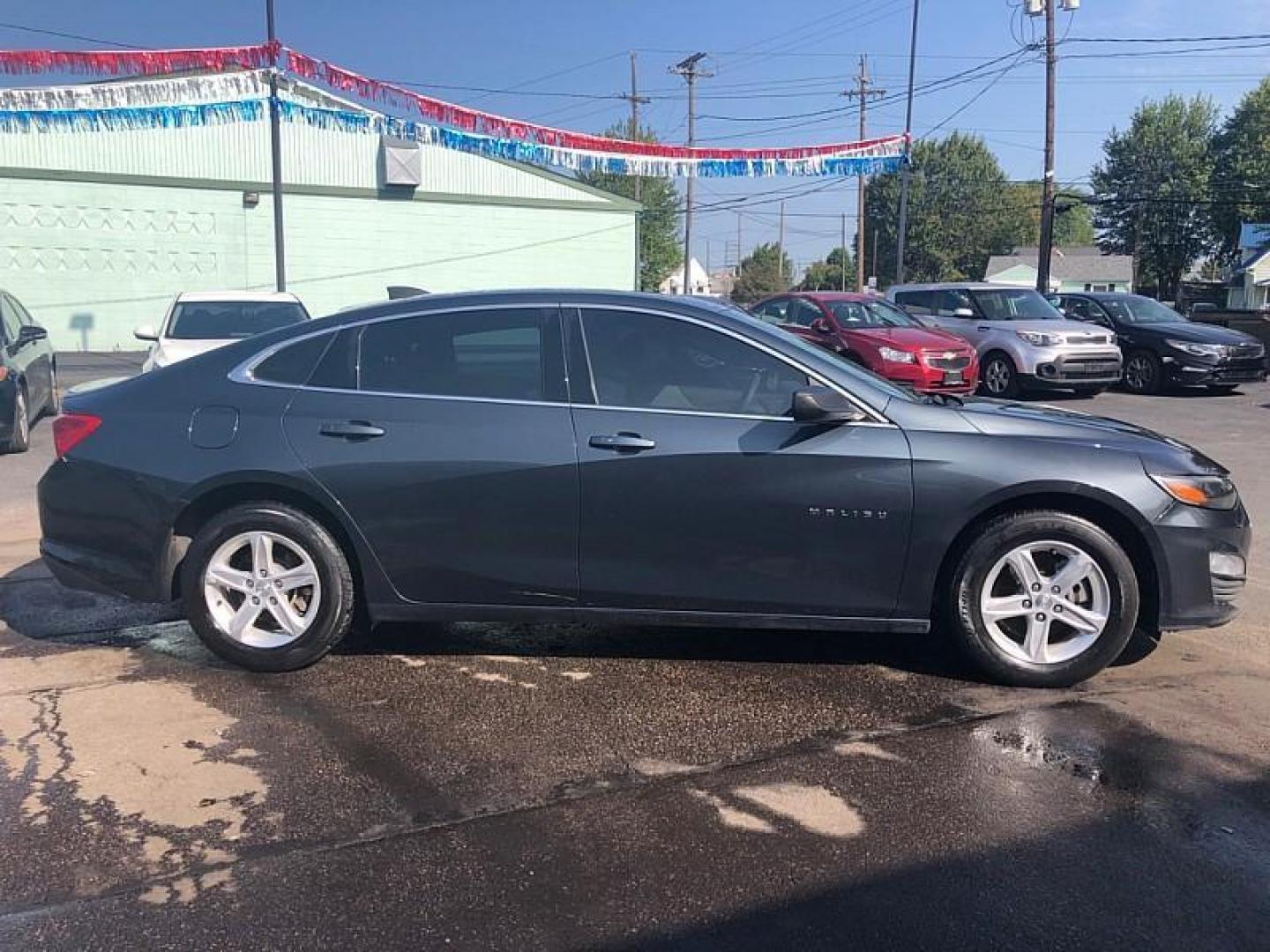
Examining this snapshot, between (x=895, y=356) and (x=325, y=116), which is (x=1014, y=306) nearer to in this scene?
(x=895, y=356)

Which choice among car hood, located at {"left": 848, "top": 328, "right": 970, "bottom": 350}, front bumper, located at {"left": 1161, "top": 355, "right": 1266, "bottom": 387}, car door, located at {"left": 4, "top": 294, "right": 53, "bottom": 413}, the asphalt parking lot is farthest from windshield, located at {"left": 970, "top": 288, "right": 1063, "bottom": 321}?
car door, located at {"left": 4, "top": 294, "right": 53, "bottom": 413}

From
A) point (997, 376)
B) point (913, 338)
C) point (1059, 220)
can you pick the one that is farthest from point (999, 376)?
point (1059, 220)

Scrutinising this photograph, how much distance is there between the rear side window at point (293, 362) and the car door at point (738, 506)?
1.16 metres

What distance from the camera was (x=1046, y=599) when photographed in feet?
14.4

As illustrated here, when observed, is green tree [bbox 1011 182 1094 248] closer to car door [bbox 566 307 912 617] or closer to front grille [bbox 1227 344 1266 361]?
front grille [bbox 1227 344 1266 361]

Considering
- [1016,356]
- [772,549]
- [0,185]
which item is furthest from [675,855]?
[0,185]

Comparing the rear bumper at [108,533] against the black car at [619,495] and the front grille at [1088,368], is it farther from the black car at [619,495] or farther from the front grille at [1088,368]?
the front grille at [1088,368]

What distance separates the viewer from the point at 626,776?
12.0 feet

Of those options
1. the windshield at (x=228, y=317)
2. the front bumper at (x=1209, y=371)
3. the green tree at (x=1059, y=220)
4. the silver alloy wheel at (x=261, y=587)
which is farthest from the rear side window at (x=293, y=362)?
the green tree at (x=1059, y=220)

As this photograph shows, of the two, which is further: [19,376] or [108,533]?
[19,376]

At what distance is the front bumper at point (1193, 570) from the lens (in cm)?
431

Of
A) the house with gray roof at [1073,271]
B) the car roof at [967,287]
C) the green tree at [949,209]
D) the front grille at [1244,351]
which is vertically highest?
the green tree at [949,209]

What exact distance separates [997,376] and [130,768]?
46.5 feet

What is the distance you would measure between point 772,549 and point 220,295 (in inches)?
384
